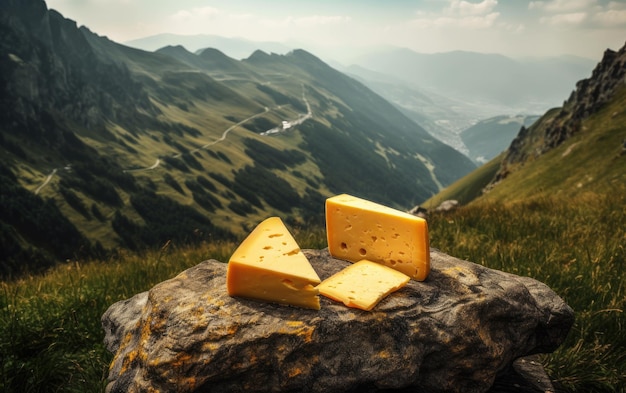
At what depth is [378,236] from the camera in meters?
5.75

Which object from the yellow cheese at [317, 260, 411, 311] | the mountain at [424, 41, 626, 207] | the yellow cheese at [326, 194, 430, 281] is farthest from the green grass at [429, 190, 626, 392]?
the mountain at [424, 41, 626, 207]

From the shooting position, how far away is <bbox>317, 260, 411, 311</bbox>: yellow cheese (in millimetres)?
4695

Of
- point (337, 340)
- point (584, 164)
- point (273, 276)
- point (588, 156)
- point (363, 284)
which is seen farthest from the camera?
point (588, 156)

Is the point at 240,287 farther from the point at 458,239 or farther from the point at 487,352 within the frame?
the point at 458,239

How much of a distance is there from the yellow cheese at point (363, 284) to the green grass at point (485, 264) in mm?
2723

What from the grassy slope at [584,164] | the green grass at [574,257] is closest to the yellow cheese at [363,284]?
the green grass at [574,257]

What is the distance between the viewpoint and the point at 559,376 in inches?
227

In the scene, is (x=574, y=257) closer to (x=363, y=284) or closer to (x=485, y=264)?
(x=485, y=264)

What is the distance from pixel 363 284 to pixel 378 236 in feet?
3.20

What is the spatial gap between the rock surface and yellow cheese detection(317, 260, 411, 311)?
10cm

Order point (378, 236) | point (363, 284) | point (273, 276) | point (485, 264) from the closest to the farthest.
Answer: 1. point (273, 276)
2. point (363, 284)
3. point (378, 236)
4. point (485, 264)

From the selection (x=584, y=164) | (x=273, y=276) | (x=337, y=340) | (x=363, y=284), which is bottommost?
(x=584, y=164)

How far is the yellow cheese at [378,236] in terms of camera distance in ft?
17.9

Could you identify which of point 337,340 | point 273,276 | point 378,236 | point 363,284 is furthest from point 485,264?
point 273,276
